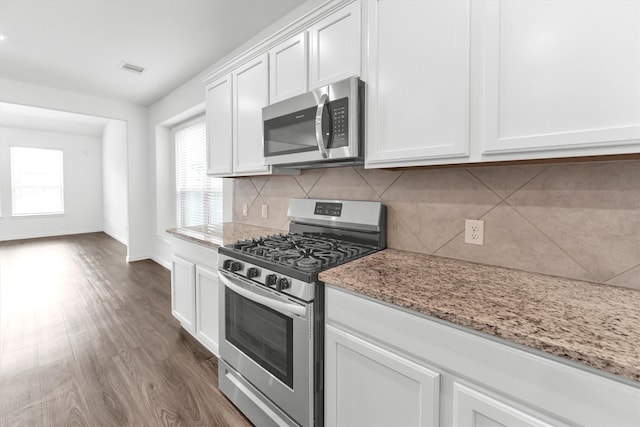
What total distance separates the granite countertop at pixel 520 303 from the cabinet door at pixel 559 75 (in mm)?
482

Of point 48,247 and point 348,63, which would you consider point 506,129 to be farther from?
point 48,247

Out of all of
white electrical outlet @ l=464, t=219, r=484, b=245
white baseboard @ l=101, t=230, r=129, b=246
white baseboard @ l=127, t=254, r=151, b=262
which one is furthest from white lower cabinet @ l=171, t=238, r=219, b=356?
white baseboard @ l=101, t=230, r=129, b=246

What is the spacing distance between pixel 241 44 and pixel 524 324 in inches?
126

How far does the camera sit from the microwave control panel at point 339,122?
1486 mm

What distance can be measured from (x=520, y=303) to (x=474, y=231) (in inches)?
20.7

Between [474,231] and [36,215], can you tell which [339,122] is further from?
[36,215]

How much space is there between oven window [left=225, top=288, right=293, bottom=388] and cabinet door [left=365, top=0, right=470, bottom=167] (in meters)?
0.92

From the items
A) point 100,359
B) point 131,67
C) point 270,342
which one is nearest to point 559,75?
point 270,342

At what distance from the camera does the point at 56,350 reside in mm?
2312

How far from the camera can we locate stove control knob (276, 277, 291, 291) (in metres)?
1.33

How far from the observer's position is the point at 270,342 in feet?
4.88

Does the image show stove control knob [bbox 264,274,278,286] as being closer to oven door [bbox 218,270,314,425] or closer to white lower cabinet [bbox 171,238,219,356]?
oven door [bbox 218,270,314,425]

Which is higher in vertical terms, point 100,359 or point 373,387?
point 373,387

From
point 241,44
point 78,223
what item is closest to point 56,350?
point 241,44
